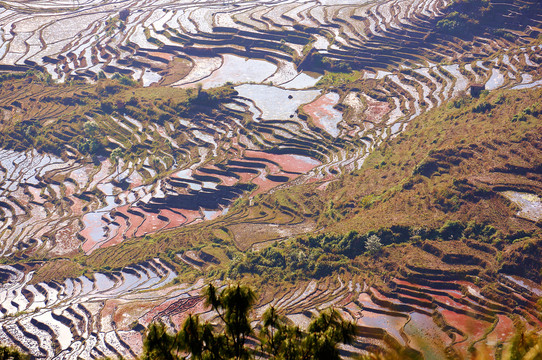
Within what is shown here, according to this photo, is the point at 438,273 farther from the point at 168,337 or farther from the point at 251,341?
the point at 168,337

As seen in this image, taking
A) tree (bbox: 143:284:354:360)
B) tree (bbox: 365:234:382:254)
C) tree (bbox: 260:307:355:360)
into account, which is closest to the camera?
tree (bbox: 260:307:355:360)

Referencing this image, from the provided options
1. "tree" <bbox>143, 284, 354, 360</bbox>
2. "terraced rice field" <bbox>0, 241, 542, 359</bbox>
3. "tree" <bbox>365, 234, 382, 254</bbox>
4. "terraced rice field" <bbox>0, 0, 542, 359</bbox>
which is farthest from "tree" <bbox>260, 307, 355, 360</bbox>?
"tree" <bbox>365, 234, 382, 254</bbox>

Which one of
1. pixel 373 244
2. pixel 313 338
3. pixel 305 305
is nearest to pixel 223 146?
pixel 373 244

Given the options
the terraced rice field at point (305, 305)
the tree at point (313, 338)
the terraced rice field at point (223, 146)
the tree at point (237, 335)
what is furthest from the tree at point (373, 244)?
the tree at point (237, 335)

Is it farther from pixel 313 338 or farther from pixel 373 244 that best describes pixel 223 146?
pixel 313 338

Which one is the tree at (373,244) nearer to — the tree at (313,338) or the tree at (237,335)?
the tree at (313,338)

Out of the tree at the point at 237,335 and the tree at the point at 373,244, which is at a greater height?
the tree at the point at 237,335

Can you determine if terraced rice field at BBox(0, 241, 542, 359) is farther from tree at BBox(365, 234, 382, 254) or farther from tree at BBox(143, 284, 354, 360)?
tree at BBox(143, 284, 354, 360)
